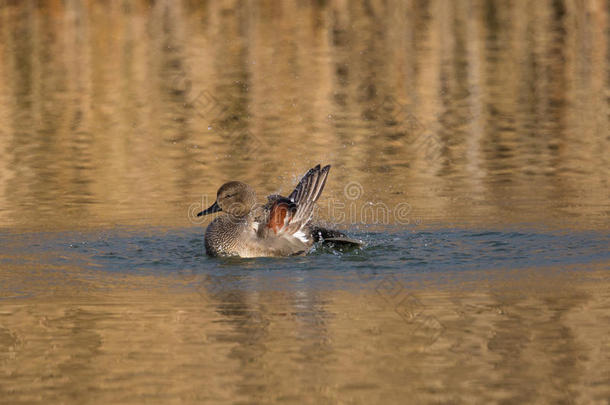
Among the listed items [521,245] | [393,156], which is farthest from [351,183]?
[521,245]

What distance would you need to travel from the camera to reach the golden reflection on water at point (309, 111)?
13531 mm

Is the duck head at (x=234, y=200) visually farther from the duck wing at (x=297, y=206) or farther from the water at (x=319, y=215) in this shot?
the water at (x=319, y=215)

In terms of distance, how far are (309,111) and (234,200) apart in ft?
25.8

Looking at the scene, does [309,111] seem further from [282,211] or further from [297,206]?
[282,211]

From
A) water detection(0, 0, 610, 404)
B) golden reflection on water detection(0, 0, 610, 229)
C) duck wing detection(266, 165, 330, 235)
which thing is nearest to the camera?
water detection(0, 0, 610, 404)

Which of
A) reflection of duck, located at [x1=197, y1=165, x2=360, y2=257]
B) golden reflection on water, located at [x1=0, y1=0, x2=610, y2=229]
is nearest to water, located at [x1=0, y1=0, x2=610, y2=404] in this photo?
golden reflection on water, located at [x1=0, y1=0, x2=610, y2=229]

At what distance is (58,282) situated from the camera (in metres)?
10.1

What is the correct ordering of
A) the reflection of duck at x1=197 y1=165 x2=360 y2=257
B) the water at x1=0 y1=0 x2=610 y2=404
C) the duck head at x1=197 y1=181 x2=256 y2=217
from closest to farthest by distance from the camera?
the water at x1=0 y1=0 x2=610 y2=404
the reflection of duck at x1=197 y1=165 x2=360 y2=257
the duck head at x1=197 y1=181 x2=256 y2=217

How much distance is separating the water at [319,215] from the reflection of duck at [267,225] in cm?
22

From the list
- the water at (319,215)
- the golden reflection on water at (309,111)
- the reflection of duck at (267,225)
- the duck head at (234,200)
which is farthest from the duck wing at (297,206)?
the golden reflection on water at (309,111)

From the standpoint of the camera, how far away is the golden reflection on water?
13.5 metres

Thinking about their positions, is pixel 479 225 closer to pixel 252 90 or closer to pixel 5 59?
pixel 252 90

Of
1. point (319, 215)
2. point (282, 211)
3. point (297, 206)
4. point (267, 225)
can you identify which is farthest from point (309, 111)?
point (267, 225)

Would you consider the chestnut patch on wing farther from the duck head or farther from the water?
the water
